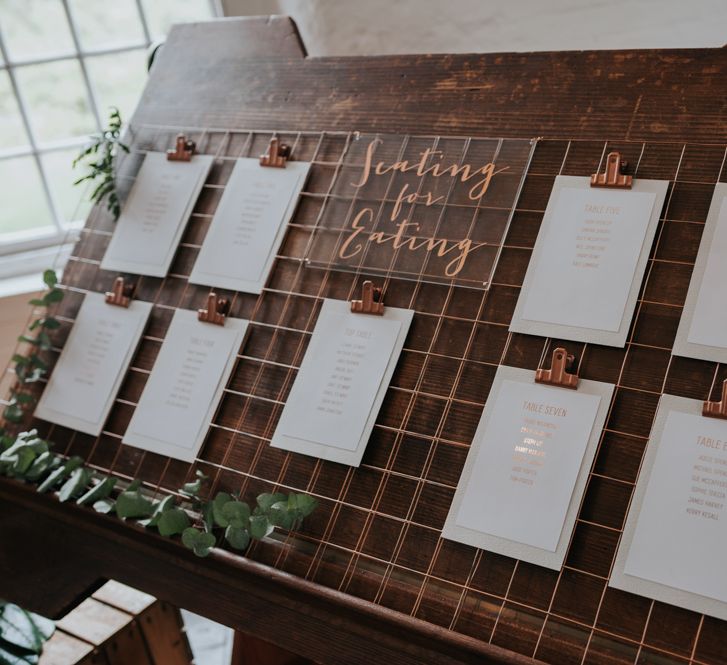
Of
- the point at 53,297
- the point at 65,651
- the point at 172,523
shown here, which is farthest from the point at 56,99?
the point at 172,523

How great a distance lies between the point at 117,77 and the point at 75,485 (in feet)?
5.86

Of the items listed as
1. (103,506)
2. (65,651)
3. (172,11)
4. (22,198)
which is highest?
(172,11)

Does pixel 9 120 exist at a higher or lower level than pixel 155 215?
higher

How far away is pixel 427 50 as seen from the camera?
2.17m

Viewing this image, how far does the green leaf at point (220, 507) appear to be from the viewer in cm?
114

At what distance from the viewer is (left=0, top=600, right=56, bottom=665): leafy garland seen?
139 centimetres

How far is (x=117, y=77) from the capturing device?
2682 mm

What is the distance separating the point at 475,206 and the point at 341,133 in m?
0.30

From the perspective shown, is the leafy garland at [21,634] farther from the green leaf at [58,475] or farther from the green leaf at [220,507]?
the green leaf at [220,507]

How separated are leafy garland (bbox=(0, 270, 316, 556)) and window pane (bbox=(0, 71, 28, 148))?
1.33 m

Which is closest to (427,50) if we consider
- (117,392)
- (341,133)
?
(341,133)

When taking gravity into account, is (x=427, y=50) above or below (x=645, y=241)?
above

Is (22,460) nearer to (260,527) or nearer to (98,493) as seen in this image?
(98,493)

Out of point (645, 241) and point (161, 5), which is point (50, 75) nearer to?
point (161, 5)
